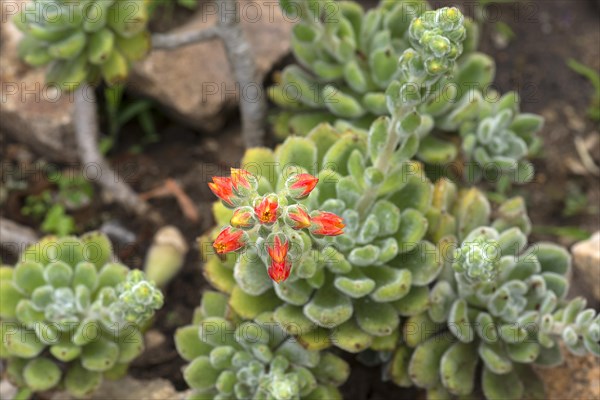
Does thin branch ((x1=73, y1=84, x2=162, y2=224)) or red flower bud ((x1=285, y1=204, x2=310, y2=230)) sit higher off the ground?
red flower bud ((x1=285, y1=204, x2=310, y2=230))

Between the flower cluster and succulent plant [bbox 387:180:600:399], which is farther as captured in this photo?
succulent plant [bbox 387:180:600:399]

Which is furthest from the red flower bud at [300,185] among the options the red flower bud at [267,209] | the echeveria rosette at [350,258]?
the echeveria rosette at [350,258]

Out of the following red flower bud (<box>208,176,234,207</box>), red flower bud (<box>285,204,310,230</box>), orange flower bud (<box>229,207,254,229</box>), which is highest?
red flower bud (<box>208,176,234,207</box>)

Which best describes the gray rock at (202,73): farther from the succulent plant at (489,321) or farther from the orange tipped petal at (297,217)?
the orange tipped petal at (297,217)

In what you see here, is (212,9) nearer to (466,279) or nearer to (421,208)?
(421,208)

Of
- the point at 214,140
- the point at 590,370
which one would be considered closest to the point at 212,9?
the point at 214,140

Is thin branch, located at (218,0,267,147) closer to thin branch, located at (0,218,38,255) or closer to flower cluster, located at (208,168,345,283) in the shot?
thin branch, located at (0,218,38,255)

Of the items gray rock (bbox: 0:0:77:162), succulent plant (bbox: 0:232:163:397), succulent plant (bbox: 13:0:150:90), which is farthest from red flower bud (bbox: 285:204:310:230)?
gray rock (bbox: 0:0:77:162)
